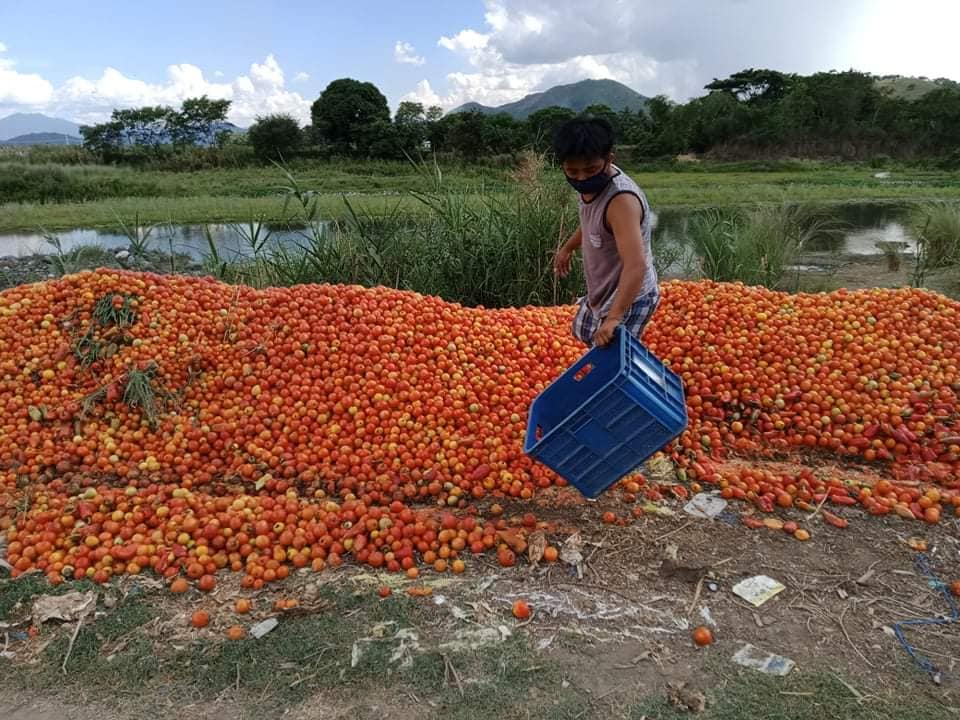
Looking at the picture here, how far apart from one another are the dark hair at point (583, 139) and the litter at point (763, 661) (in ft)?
5.66

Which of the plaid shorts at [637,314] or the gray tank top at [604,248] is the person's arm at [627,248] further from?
the plaid shorts at [637,314]

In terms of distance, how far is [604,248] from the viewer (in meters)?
2.54

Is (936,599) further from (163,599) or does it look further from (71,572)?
(71,572)

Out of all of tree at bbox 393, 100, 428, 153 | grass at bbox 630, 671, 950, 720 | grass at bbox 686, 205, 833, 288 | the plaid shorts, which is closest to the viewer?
grass at bbox 630, 671, 950, 720

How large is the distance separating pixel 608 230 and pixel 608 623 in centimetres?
145

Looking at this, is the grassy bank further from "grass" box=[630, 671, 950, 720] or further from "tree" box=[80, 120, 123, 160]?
"grass" box=[630, 671, 950, 720]

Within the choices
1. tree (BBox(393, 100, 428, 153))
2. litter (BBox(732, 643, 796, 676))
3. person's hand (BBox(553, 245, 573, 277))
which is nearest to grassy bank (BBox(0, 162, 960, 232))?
tree (BBox(393, 100, 428, 153))

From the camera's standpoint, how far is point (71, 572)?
2445mm

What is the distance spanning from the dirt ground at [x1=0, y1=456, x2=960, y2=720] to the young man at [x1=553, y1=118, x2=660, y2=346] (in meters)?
0.93

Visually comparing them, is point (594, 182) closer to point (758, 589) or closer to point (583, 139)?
point (583, 139)

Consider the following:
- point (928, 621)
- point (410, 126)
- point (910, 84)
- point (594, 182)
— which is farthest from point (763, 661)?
point (910, 84)

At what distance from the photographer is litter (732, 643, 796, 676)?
1.94m

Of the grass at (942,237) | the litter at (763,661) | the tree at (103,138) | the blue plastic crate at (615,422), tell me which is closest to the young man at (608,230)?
the blue plastic crate at (615,422)

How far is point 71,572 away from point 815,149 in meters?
43.3
